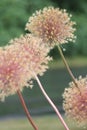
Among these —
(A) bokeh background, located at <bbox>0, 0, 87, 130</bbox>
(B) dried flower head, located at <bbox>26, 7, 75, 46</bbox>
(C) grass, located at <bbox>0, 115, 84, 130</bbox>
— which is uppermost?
(A) bokeh background, located at <bbox>0, 0, 87, 130</bbox>

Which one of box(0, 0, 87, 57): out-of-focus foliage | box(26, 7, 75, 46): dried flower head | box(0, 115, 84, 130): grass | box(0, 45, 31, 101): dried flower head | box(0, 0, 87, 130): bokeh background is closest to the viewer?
→ box(0, 45, 31, 101): dried flower head

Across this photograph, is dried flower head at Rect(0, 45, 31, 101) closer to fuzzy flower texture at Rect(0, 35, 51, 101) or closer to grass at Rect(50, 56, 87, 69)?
fuzzy flower texture at Rect(0, 35, 51, 101)

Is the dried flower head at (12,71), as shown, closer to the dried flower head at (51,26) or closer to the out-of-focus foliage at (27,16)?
the dried flower head at (51,26)

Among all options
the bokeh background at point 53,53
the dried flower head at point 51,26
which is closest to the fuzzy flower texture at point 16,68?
the dried flower head at point 51,26

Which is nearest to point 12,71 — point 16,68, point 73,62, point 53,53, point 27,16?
point 16,68

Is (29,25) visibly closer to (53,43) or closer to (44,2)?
(53,43)

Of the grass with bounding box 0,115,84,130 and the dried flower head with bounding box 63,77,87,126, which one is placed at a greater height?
the grass with bounding box 0,115,84,130

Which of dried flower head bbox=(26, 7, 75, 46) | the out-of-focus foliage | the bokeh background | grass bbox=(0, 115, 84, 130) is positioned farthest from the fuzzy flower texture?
the out-of-focus foliage
